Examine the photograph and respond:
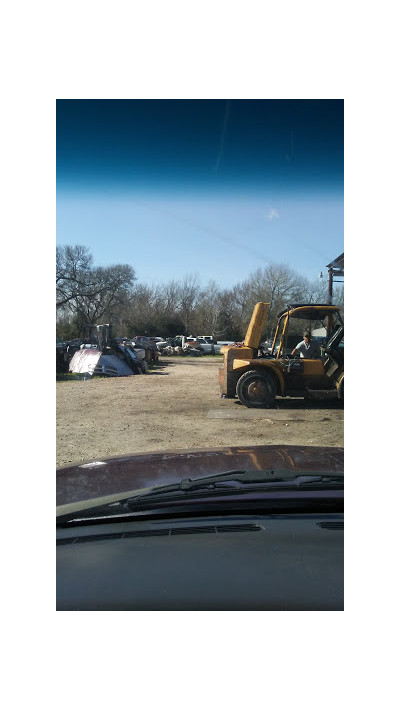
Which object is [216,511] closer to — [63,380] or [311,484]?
[311,484]

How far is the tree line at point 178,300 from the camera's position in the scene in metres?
2.46

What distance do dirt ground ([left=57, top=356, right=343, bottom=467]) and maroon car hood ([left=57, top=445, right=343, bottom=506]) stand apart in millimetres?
316

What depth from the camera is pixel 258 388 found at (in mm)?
2646

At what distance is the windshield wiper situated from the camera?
5.34ft

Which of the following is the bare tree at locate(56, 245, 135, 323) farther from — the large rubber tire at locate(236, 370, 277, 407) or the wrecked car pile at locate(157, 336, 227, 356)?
the large rubber tire at locate(236, 370, 277, 407)

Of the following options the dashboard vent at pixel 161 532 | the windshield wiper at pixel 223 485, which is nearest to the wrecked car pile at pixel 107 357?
the windshield wiper at pixel 223 485

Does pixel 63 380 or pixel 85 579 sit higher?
pixel 63 380

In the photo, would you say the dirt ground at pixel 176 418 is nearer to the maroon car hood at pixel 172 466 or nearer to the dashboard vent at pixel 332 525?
the maroon car hood at pixel 172 466

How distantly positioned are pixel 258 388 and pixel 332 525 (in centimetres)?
112

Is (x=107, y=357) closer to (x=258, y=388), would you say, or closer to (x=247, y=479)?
(x=258, y=388)

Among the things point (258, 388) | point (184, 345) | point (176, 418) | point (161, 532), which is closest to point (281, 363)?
point (258, 388)
